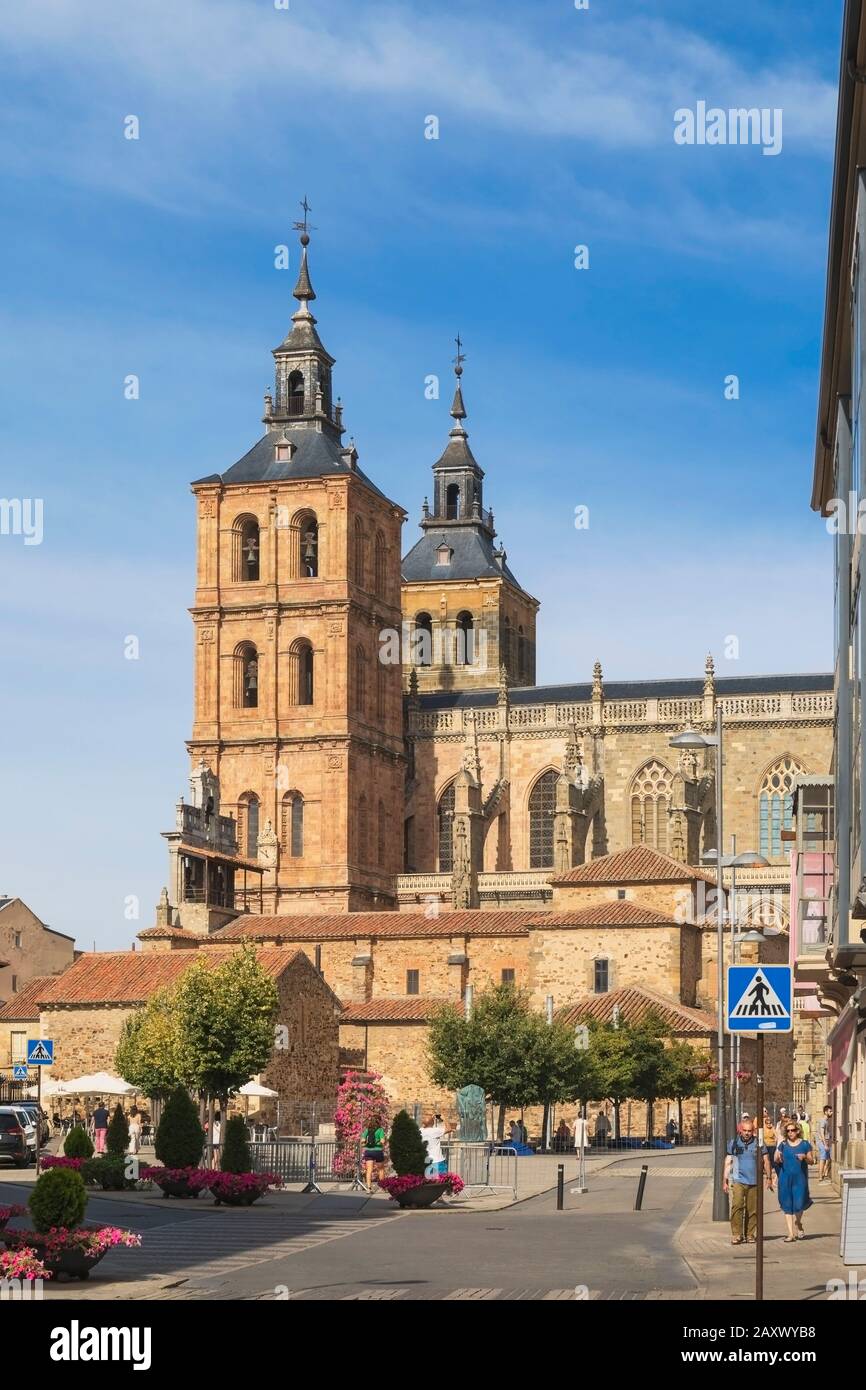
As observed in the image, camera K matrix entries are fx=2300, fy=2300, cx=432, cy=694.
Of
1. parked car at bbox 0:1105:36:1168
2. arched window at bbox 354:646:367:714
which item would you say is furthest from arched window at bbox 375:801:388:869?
parked car at bbox 0:1105:36:1168

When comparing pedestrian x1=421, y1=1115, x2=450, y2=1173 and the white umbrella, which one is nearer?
pedestrian x1=421, y1=1115, x2=450, y2=1173

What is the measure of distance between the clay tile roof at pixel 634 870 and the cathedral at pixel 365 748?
14.3 feet

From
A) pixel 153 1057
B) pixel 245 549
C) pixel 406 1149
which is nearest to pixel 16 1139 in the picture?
pixel 153 1057

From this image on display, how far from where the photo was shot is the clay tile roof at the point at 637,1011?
60.4 m

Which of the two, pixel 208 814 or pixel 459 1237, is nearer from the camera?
pixel 459 1237

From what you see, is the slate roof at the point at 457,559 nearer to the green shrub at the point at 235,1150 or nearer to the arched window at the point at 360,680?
the arched window at the point at 360,680

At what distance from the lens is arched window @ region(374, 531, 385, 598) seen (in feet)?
299

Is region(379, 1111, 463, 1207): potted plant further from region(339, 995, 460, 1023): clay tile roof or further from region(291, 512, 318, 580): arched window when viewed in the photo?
region(291, 512, 318, 580): arched window

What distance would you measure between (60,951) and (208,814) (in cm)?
1135

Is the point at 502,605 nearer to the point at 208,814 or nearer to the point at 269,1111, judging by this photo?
the point at 208,814

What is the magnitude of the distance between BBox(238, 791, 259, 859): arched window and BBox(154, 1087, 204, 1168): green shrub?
49.6m
